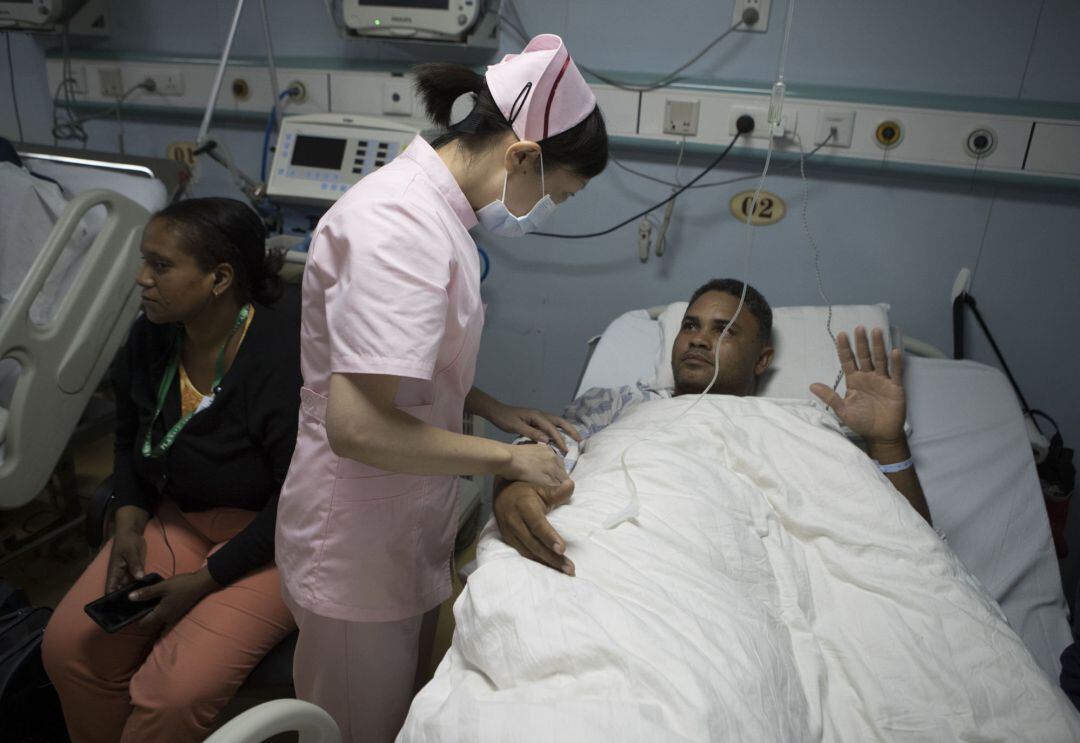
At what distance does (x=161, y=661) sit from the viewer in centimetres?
132

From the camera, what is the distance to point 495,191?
104 centimetres

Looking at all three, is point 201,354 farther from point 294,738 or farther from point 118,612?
point 294,738

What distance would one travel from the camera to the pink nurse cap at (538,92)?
0.98 m

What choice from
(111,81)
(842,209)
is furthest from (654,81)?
(111,81)

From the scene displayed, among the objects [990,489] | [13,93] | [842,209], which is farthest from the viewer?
[13,93]

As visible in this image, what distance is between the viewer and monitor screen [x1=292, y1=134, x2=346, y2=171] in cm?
206

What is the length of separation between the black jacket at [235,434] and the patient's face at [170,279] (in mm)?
111

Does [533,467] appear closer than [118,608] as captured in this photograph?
Yes

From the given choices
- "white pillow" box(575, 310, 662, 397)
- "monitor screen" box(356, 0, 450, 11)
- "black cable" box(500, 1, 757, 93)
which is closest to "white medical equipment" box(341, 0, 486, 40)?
"monitor screen" box(356, 0, 450, 11)

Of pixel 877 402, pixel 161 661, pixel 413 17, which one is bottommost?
pixel 161 661

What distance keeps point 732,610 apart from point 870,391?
886 mm

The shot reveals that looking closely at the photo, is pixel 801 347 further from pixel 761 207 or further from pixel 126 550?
pixel 126 550

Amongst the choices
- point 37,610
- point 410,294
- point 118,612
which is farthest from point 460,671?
point 37,610

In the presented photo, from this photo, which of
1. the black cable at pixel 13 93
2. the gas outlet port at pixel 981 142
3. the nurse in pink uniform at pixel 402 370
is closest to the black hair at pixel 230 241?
the nurse in pink uniform at pixel 402 370
